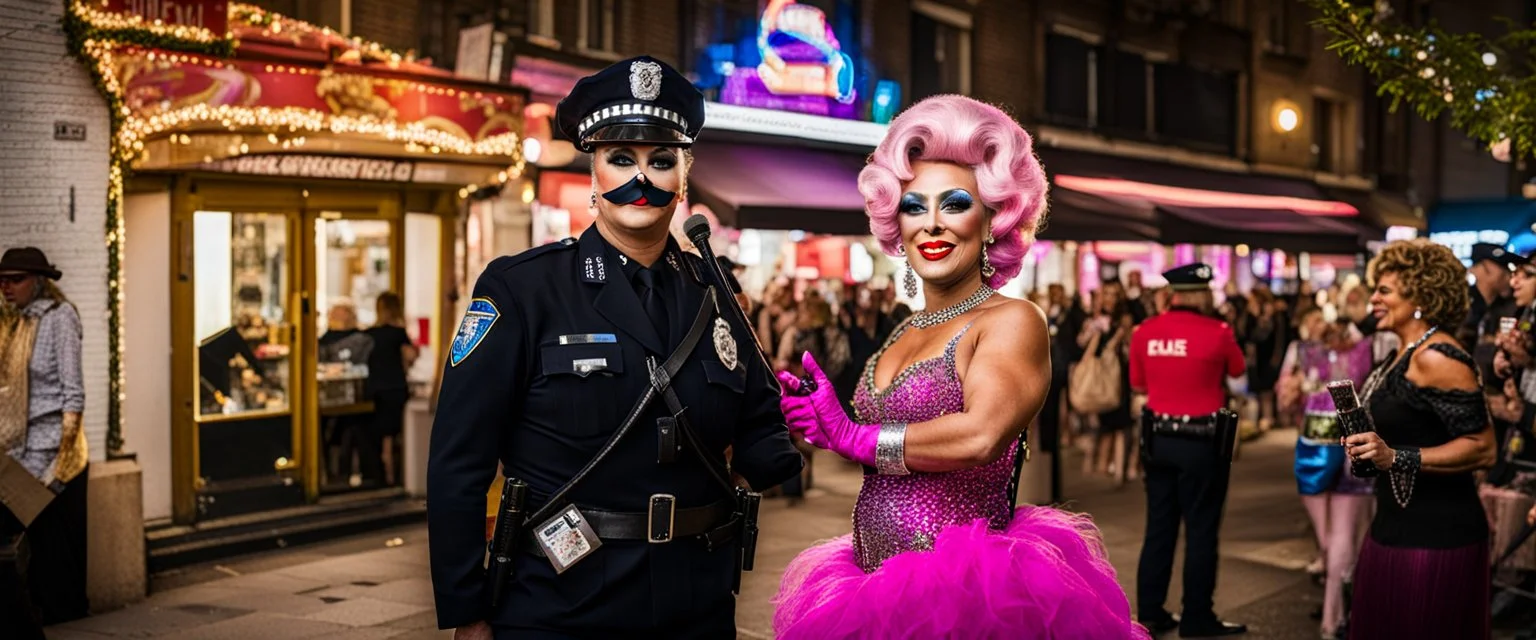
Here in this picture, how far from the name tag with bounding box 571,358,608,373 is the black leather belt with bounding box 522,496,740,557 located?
0.30 metres

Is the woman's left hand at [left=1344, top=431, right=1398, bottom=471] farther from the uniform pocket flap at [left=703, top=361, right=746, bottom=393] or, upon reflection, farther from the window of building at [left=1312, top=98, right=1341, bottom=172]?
the window of building at [left=1312, top=98, right=1341, bottom=172]

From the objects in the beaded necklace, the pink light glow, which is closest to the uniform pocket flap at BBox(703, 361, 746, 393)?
the beaded necklace

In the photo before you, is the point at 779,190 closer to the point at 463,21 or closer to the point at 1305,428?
the point at 463,21

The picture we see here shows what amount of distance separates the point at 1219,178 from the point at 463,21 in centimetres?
1665

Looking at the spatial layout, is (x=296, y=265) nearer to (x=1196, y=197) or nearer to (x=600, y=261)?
(x=600, y=261)

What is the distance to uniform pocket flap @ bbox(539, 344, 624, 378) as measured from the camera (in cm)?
322

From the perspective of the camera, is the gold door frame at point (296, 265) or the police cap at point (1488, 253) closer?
the police cap at point (1488, 253)

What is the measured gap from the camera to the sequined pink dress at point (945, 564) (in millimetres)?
3281

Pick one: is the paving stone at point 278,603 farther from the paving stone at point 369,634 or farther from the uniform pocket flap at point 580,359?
the uniform pocket flap at point 580,359

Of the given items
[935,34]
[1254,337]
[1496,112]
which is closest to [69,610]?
[1496,112]

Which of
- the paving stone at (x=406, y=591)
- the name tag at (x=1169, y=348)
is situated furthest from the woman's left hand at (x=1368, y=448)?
the paving stone at (x=406, y=591)

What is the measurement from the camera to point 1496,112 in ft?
29.8

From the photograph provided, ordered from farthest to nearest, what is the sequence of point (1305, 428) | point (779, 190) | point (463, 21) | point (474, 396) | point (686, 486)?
point (779, 190) < point (463, 21) < point (1305, 428) < point (686, 486) < point (474, 396)

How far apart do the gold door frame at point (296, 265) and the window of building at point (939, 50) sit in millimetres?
10506
